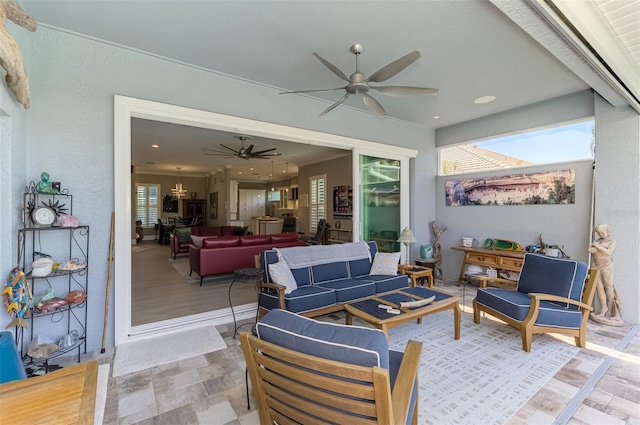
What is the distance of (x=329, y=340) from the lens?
1162 mm

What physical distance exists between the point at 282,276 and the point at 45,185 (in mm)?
2336

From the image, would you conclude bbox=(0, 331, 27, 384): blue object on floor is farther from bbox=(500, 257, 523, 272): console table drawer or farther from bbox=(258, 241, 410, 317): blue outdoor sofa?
bbox=(500, 257, 523, 272): console table drawer

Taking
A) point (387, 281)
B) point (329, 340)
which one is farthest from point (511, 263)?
point (329, 340)

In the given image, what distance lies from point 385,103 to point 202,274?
14.3 feet

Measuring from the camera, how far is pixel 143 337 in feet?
10.1

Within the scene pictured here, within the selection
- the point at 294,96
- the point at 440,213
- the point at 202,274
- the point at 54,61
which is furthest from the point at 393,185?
the point at 54,61

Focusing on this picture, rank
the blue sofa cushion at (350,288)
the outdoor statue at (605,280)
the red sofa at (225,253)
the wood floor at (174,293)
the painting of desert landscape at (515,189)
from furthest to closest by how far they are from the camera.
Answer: the red sofa at (225,253), the painting of desert landscape at (515,189), the wood floor at (174,293), the outdoor statue at (605,280), the blue sofa cushion at (350,288)

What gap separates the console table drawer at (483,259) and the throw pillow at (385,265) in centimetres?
182

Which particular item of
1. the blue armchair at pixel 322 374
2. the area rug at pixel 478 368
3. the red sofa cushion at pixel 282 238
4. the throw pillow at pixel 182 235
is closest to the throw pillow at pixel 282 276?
the area rug at pixel 478 368

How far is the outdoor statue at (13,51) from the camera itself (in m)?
1.65

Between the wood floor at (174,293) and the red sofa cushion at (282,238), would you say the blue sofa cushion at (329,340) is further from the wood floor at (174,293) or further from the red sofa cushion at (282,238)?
the red sofa cushion at (282,238)

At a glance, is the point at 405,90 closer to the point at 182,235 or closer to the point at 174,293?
the point at 174,293

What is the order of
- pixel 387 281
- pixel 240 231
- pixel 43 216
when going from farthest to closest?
pixel 240 231
pixel 387 281
pixel 43 216

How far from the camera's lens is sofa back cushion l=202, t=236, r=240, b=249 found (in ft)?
17.3
